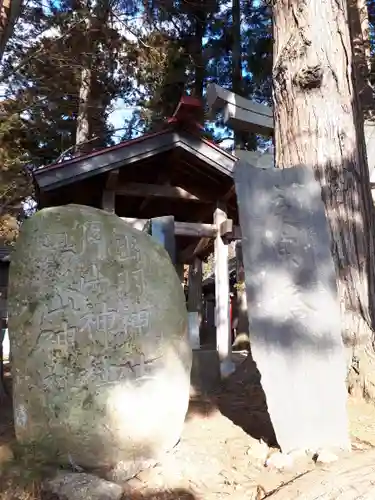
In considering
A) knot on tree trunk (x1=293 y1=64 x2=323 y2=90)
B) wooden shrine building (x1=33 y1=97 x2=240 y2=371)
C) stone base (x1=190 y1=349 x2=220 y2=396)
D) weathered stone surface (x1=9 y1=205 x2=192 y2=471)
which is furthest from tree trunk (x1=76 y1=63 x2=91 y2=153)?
weathered stone surface (x1=9 y1=205 x2=192 y2=471)

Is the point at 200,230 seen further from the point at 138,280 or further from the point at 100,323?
the point at 100,323

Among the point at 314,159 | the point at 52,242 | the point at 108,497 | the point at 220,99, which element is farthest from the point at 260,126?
the point at 108,497

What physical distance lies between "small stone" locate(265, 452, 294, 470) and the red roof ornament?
482 centimetres

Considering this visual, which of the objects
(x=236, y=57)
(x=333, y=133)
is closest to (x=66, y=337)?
(x=333, y=133)

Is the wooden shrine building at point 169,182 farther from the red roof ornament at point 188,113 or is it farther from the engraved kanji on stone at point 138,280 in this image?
the engraved kanji on stone at point 138,280

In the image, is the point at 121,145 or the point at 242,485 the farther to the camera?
the point at 121,145

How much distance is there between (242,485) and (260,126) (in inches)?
272

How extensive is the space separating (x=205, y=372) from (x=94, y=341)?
3712mm

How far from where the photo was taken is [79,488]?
2.92 metres

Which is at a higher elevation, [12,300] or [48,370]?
[12,300]

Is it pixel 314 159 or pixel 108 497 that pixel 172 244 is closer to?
pixel 314 159

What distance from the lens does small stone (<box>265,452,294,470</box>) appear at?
3.33m

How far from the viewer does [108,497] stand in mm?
2912

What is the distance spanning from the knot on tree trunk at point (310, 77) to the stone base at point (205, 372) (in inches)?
157
